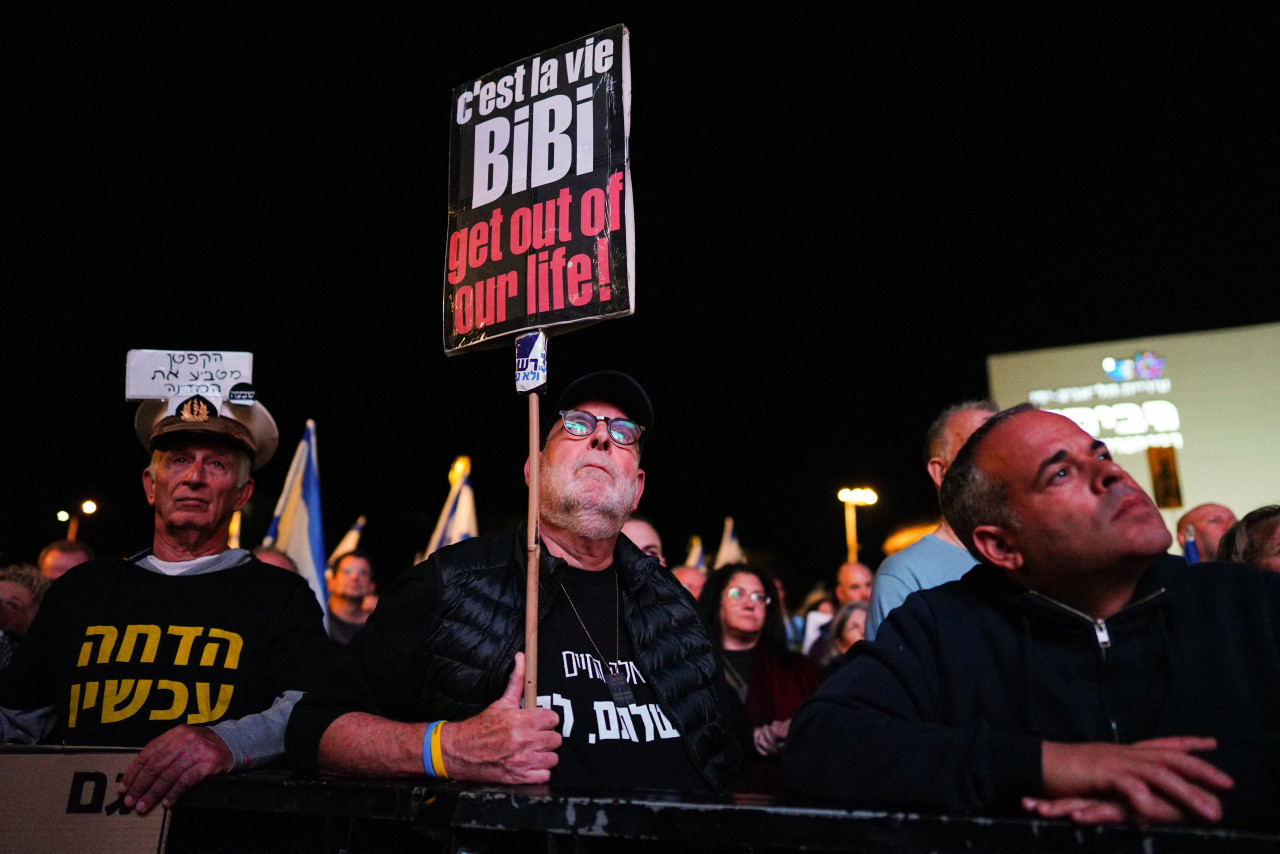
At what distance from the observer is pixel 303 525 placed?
287 inches

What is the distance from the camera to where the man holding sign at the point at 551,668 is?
1.88 m

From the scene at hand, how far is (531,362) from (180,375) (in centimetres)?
172

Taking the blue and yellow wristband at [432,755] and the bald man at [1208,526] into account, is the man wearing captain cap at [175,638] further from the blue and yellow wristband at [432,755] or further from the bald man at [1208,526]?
the bald man at [1208,526]

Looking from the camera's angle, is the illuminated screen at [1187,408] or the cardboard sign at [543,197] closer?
the cardboard sign at [543,197]

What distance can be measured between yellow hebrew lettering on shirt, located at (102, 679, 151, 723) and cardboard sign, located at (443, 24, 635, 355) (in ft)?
4.39

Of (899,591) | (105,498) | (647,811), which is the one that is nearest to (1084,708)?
(647,811)

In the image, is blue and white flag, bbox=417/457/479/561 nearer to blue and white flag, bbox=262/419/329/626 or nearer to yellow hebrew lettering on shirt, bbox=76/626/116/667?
blue and white flag, bbox=262/419/329/626

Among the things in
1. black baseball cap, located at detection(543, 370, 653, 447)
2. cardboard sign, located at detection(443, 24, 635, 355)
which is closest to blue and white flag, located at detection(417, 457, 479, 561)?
black baseball cap, located at detection(543, 370, 653, 447)

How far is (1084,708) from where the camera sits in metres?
1.69

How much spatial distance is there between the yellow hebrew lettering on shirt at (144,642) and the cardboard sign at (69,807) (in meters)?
0.80

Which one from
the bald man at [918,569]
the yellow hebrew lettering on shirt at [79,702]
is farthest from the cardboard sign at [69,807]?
the bald man at [918,569]

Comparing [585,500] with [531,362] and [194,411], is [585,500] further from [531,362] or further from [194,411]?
[194,411]

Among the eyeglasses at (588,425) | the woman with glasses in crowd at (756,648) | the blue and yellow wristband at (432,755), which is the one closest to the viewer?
the blue and yellow wristband at (432,755)

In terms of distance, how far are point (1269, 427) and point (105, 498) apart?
86.7ft
